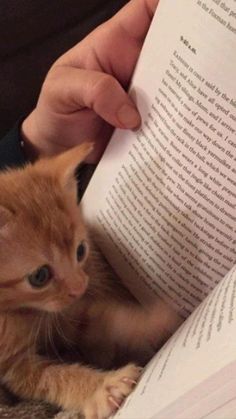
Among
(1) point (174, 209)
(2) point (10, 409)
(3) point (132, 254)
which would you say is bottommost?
(2) point (10, 409)

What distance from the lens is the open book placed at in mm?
520

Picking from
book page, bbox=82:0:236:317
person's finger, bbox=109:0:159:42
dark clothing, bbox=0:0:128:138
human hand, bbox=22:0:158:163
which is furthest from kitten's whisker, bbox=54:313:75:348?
dark clothing, bbox=0:0:128:138

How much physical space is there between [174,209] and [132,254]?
4.2 inches

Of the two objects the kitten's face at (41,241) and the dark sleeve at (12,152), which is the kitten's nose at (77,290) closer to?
the kitten's face at (41,241)

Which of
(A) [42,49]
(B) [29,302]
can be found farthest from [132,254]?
(A) [42,49]

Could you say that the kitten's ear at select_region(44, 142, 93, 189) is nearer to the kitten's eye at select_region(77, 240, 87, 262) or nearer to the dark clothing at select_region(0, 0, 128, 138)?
the kitten's eye at select_region(77, 240, 87, 262)

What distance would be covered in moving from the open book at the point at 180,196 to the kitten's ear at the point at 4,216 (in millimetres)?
132

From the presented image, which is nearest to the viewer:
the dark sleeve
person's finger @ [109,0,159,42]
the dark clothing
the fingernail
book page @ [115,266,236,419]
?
book page @ [115,266,236,419]

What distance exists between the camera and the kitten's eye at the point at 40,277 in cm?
72

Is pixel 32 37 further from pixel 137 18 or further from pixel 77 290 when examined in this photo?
pixel 77 290

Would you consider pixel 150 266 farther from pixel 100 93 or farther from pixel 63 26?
pixel 63 26

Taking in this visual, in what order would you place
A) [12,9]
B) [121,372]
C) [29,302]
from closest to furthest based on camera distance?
[121,372]
[29,302]
[12,9]

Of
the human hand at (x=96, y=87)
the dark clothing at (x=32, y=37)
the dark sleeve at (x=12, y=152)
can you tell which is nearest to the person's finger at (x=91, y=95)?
the human hand at (x=96, y=87)

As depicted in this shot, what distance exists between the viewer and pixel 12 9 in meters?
1.21
